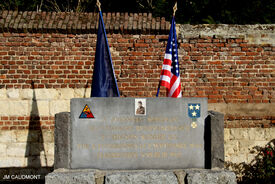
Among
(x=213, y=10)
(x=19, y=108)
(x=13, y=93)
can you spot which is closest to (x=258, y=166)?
(x=19, y=108)

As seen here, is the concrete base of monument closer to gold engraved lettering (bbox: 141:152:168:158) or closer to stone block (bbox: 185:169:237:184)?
stone block (bbox: 185:169:237:184)

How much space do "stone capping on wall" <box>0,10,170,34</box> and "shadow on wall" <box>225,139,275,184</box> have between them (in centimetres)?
317

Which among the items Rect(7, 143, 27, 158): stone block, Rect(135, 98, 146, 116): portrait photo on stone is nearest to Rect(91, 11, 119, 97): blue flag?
Rect(135, 98, 146, 116): portrait photo on stone

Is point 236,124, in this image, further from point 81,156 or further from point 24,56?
point 24,56

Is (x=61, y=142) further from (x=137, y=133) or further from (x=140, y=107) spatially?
(x=140, y=107)

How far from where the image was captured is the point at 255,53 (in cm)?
507

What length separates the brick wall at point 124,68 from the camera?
16.0 feet

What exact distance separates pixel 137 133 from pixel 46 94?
2.39m

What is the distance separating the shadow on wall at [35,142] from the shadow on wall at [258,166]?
3.81 m

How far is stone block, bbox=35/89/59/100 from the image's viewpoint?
4.91 metres

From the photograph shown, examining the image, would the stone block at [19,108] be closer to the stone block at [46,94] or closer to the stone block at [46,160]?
the stone block at [46,94]

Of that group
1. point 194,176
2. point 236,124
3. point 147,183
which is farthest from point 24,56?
point 236,124

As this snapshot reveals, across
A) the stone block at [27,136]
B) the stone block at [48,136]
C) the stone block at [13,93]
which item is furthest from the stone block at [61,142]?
the stone block at [13,93]

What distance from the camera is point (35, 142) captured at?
4.92m
